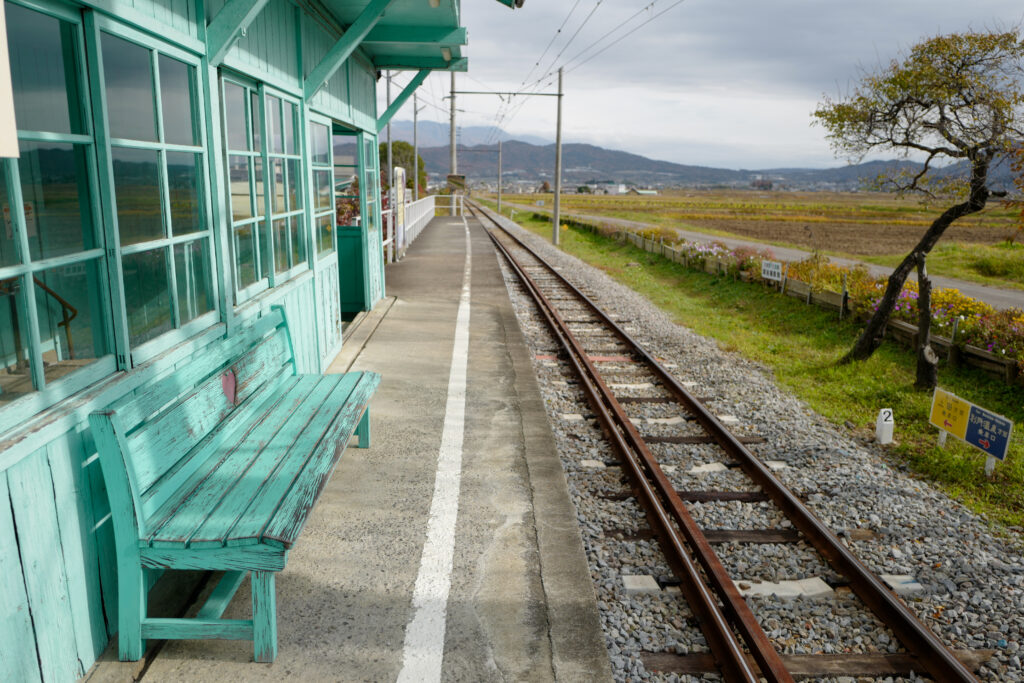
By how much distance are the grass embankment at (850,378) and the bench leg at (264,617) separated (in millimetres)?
4533

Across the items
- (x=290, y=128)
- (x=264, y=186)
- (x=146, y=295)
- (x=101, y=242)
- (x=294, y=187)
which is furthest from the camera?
(x=294, y=187)

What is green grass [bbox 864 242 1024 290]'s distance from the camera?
1839 centimetres

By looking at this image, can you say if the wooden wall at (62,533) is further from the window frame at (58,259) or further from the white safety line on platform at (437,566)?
the white safety line on platform at (437,566)

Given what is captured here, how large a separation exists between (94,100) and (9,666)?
2.07 m

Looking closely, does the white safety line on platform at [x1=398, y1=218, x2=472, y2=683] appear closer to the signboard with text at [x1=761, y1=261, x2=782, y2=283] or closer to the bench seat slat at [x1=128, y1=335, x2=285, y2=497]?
the bench seat slat at [x1=128, y1=335, x2=285, y2=497]

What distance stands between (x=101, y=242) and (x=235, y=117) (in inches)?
83.9

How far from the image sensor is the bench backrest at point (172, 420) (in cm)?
268

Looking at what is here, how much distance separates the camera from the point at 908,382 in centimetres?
783

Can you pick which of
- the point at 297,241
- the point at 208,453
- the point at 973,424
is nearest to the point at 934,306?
the point at 973,424

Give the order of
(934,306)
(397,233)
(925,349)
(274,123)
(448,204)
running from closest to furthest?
(274,123) → (925,349) → (934,306) → (397,233) → (448,204)

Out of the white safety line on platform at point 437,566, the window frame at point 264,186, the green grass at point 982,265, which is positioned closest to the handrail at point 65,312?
the window frame at point 264,186

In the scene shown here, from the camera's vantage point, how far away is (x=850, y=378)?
8062mm

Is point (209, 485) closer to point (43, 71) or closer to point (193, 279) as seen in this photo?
point (193, 279)

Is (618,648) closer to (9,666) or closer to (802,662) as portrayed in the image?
(802,662)
